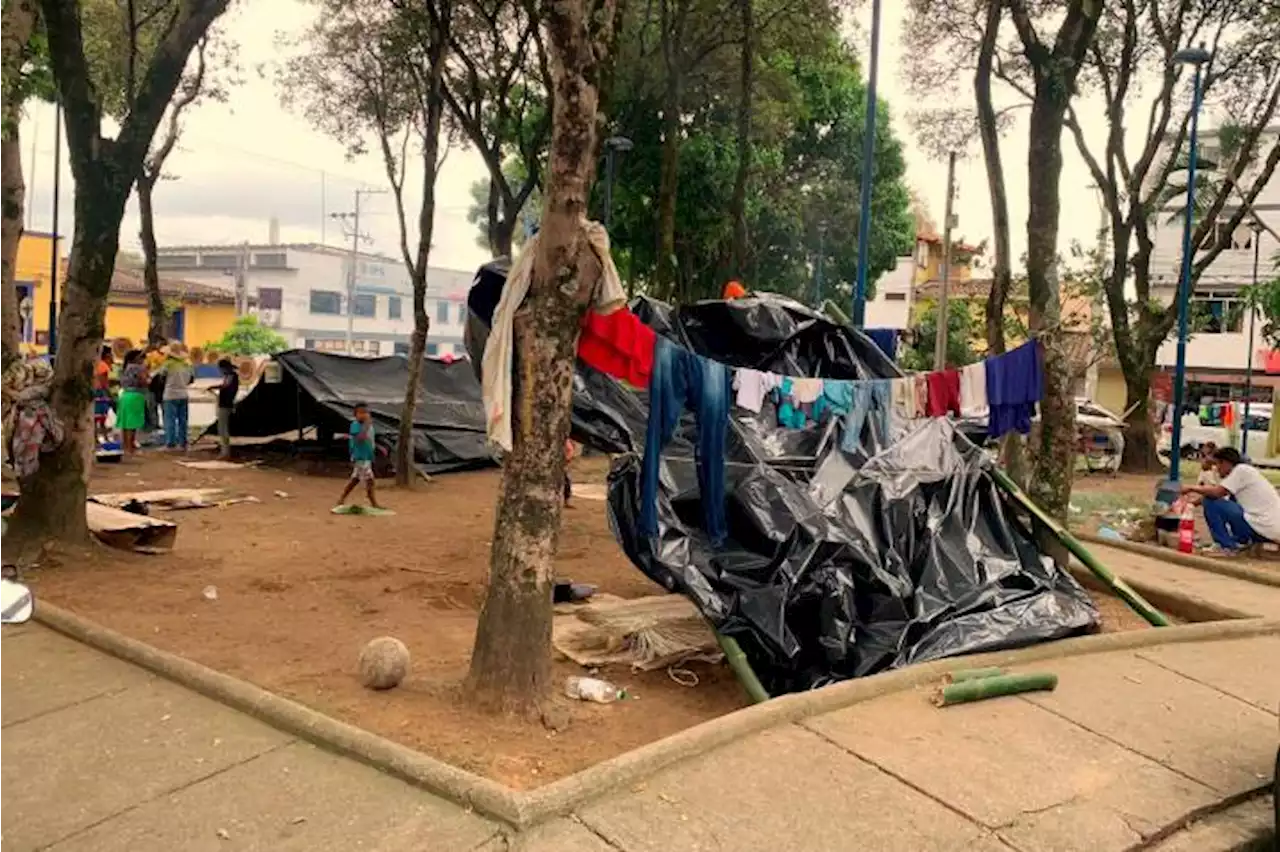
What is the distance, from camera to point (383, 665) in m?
5.38

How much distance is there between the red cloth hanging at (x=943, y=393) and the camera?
27.0 feet

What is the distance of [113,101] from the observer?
19.3 metres

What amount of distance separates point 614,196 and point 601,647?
58.3 ft

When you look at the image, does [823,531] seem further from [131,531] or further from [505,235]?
[505,235]

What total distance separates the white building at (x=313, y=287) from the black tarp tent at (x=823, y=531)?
48548 millimetres

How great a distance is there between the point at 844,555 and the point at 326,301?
60.3 m

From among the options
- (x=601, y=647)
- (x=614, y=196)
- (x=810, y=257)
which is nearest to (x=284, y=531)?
(x=601, y=647)

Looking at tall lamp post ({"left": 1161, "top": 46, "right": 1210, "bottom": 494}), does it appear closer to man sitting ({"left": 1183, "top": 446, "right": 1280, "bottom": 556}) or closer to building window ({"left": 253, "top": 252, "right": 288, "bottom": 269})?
man sitting ({"left": 1183, "top": 446, "right": 1280, "bottom": 556})

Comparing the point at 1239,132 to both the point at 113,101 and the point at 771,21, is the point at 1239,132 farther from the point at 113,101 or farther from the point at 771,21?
the point at 113,101

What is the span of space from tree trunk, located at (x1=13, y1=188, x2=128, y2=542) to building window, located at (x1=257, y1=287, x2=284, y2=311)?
54.3 metres

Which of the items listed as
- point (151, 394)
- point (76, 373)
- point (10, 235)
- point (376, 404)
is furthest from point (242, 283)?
point (76, 373)

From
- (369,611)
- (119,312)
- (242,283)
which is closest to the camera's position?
(369,611)

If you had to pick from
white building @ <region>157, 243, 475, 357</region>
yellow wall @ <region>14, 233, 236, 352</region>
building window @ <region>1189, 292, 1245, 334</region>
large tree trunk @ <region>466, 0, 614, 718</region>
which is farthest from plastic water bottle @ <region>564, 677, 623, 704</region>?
white building @ <region>157, 243, 475, 357</region>

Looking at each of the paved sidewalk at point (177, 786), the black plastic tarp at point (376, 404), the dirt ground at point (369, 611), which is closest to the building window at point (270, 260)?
the black plastic tarp at point (376, 404)
